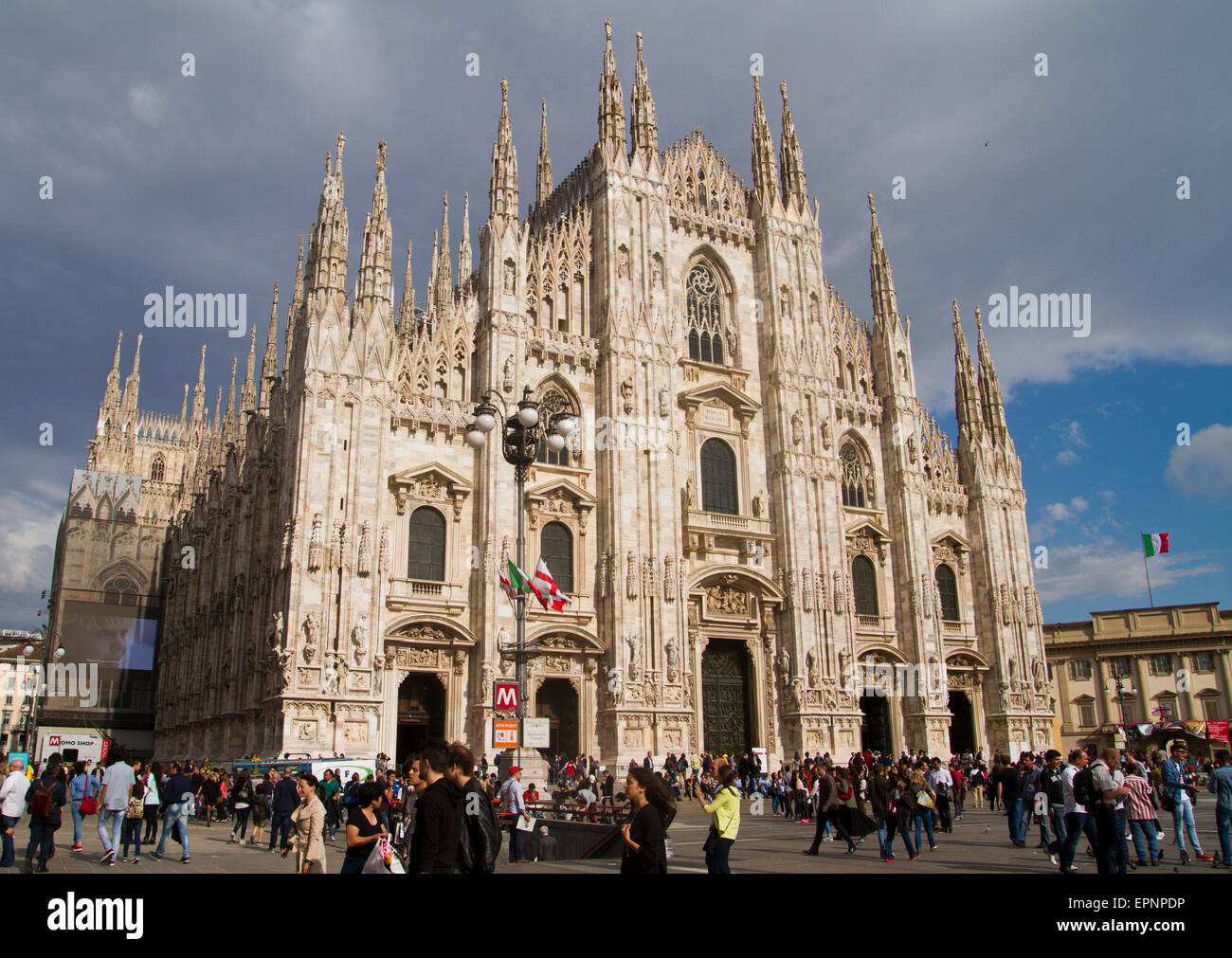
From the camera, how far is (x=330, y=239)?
30.9m

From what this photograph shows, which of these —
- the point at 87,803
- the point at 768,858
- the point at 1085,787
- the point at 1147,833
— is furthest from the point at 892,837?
the point at 87,803

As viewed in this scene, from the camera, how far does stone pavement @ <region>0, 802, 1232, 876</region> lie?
13.4m

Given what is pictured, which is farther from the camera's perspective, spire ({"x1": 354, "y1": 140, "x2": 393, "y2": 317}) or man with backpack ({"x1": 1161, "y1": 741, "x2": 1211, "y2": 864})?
spire ({"x1": 354, "y1": 140, "x2": 393, "y2": 317})

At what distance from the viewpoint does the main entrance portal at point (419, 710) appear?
29969mm

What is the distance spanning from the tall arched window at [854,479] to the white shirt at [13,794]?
32071mm

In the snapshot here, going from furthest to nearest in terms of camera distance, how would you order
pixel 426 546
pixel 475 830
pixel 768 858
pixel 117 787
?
pixel 426 546 < pixel 768 858 < pixel 117 787 < pixel 475 830

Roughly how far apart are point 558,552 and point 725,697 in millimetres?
8530

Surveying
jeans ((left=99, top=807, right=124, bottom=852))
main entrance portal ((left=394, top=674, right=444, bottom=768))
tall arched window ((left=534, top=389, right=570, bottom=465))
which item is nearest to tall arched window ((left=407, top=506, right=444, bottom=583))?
main entrance portal ((left=394, top=674, right=444, bottom=768))

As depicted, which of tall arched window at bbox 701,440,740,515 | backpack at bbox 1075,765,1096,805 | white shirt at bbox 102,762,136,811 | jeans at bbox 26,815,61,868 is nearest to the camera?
backpack at bbox 1075,765,1096,805

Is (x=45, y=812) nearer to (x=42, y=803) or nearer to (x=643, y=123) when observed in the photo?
(x=42, y=803)

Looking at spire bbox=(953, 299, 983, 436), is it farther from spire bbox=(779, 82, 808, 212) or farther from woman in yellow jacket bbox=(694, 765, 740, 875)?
woman in yellow jacket bbox=(694, 765, 740, 875)

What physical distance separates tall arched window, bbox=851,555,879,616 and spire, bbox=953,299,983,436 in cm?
883
